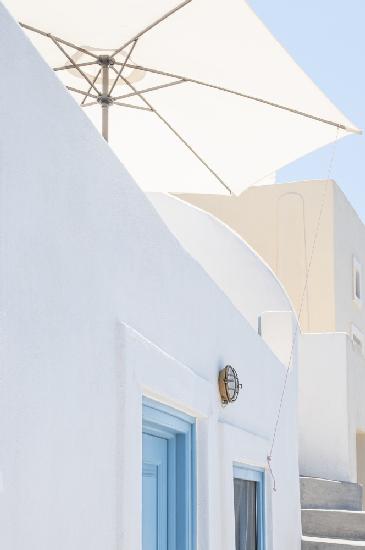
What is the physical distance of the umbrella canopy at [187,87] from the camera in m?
6.96

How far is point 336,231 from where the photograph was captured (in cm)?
1697

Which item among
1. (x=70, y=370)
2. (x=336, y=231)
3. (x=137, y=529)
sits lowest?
(x=137, y=529)

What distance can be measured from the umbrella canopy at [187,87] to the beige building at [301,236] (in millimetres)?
8047

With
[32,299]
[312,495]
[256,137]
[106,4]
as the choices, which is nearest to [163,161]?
[256,137]

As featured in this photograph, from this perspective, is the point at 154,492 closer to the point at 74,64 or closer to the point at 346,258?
the point at 74,64

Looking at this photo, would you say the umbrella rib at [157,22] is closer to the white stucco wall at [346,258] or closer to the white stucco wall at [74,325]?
the white stucco wall at [74,325]

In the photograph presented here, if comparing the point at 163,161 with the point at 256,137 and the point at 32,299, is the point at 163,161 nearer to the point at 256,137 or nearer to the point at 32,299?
the point at 256,137

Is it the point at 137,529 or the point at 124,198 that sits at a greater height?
the point at 124,198

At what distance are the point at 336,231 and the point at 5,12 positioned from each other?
560 inches

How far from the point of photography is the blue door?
490cm

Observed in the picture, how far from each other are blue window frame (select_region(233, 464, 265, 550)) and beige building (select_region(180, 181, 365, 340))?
9.21 meters

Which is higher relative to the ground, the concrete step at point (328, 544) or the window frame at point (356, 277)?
the window frame at point (356, 277)

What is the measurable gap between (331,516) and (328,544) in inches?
37.9

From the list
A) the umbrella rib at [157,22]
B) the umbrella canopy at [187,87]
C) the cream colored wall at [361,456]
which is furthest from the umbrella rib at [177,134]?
the cream colored wall at [361,456]
